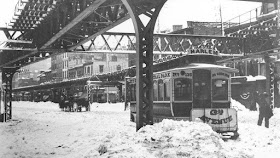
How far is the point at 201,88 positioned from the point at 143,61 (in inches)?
197

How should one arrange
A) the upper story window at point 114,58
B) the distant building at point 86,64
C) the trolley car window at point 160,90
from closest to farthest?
the trolley car window at point 160,90 → the distant building at point 86,64 → the upper story window at point 114,58

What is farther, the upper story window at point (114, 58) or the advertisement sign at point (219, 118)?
the upper story window at point (114, 58)

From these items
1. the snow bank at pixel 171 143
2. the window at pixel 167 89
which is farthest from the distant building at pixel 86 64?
the snow bank at pixel 171 143

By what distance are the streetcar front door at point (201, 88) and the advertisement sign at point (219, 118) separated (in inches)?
55.4

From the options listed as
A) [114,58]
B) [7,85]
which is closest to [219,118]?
[7,85]

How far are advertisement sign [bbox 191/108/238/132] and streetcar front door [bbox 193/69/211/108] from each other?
55.4 inches

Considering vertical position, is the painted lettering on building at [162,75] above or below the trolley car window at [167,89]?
above

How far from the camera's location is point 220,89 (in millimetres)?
14984

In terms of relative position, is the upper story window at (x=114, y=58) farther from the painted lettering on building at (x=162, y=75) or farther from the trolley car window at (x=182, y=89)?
the trolley car window at (x=182, y=89)

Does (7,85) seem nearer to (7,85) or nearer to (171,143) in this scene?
(7,85)

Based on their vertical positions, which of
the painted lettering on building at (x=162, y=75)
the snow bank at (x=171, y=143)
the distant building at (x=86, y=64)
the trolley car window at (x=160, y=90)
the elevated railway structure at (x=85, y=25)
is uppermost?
the distant building at (x=86, y=64)

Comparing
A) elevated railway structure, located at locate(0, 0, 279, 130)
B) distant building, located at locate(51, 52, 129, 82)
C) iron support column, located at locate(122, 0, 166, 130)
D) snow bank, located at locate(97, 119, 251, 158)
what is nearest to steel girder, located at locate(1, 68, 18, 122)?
elevated railway structure, located at locate(0, 0, 279, 130)

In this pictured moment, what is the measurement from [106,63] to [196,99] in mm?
66902

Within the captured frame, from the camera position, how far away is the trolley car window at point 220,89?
1488 cm
